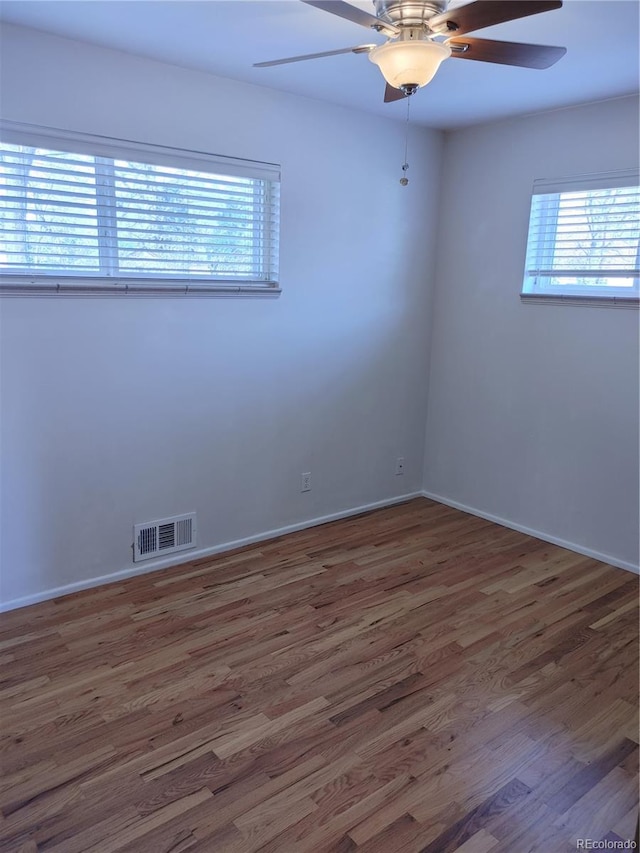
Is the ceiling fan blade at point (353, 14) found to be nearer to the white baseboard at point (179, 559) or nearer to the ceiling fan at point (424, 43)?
the ceiling fan at point (424, 43)

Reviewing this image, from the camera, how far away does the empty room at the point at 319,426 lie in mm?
1909

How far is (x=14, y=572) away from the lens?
9.22 ft

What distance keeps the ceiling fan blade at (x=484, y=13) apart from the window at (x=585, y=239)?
6.09ft

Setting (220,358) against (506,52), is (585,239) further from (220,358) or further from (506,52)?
(220,358)

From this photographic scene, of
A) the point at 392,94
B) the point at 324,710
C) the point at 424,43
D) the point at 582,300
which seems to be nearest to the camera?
the point at 424,43

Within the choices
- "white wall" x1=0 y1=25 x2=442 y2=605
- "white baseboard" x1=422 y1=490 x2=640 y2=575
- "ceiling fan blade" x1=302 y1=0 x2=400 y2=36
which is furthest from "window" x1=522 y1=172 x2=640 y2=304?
"ceiling fan blade" x1=302 y1=0 x2=400 y2=36

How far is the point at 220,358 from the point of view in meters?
3.28

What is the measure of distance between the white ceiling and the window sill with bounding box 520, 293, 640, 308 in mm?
1015

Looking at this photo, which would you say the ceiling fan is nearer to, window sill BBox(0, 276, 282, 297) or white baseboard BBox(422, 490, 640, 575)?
window sill BBox(0, 276, 282, 297)

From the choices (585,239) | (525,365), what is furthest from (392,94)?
(525,365)

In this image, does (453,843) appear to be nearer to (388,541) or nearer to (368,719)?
(368,719)

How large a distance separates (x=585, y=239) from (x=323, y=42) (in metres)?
1.83

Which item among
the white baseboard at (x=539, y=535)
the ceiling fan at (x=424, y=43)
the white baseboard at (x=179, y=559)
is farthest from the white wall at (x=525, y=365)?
the ceiling fan at (x=424, y=43)

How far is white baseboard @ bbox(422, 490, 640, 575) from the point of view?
344 centimetres
